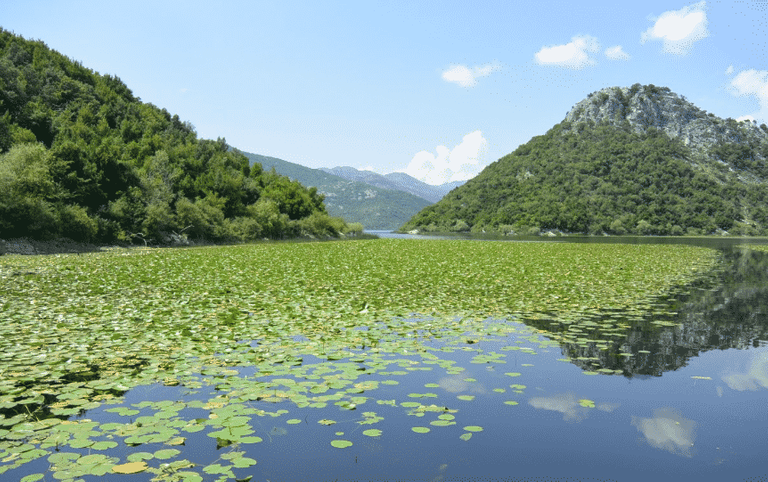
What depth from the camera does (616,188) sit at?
474 ft

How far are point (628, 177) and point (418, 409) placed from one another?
524 feet

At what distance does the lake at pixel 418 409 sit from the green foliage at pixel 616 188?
438 feet

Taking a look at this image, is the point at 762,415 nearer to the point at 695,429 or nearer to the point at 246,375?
the point at 695,429

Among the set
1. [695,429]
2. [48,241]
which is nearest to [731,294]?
[695,429]

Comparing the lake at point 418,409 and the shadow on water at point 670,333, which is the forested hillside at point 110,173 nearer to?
the lake at point 418,409

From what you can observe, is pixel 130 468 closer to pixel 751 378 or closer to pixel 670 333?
pixel 751 378

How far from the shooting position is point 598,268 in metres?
26.9

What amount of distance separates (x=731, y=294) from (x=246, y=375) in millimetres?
18992

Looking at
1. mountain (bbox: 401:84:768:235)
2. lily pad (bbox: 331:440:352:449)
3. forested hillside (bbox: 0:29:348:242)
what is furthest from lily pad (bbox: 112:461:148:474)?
mountain (bbox: 401:84:768:235)

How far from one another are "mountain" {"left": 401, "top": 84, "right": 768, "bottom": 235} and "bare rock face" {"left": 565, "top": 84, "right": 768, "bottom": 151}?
347 millimetres

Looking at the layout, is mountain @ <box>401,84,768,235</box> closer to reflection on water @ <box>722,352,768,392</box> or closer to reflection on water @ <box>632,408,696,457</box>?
reflection on water @ <box>722,352,768,392</box>

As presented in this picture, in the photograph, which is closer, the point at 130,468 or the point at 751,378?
the point at 130,468

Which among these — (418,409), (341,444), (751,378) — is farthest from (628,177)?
(341,444)

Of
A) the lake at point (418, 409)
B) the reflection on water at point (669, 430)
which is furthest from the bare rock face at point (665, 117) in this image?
the reflection on water at point (669, 430)
